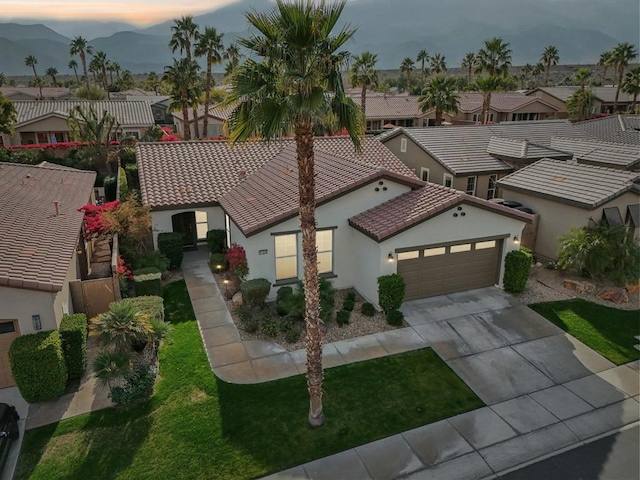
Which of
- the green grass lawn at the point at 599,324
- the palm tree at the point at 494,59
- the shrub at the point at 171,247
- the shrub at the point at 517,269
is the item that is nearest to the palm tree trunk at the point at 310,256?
the green grass lawn at the point at 599,324

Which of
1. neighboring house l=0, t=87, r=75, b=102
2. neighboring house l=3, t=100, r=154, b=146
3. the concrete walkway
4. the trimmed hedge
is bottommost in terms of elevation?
the concrete walkway

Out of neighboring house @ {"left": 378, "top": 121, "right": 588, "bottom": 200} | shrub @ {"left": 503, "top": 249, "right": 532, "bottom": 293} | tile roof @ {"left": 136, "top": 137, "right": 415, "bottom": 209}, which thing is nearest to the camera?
shrub @ {"left": 503, "top": 249, "right": 532, "bottom": 293}

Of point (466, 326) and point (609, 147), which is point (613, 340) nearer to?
point (466, 326)

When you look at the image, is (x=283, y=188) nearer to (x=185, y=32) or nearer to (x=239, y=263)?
(x=239, y=263)

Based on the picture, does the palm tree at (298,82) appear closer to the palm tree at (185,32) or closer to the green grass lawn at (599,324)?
the green grass lawn at (599,324)

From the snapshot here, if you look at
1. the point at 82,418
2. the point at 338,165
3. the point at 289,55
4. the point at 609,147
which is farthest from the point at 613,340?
the point at 609,147

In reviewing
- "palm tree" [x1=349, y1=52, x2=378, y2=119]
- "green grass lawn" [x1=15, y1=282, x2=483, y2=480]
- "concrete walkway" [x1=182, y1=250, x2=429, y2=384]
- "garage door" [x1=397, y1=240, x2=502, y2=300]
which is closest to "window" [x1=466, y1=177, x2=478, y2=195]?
"garage door" [x1=397, y1=240, x2=502, y2=300]

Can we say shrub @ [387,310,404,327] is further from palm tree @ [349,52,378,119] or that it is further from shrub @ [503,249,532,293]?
palm tree @ [349,52,378,119]
